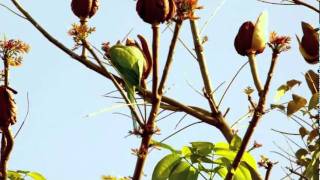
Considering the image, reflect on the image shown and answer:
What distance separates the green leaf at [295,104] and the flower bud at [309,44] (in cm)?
12

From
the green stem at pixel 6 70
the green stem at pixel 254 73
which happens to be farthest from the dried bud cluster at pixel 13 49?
the green stem at pixel 254 73

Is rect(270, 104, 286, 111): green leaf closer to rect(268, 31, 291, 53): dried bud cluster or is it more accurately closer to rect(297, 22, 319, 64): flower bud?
rect(297, 22, 319, 64): flower bud

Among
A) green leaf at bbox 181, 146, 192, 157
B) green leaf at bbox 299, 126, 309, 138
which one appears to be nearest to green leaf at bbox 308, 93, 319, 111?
green leaf at bbox 299, 126, 309, 138

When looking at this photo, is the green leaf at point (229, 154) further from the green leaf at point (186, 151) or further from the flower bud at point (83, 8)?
the flower bud at point (83, 8)

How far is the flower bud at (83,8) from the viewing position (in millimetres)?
1454

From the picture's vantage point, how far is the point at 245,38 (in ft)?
5.08

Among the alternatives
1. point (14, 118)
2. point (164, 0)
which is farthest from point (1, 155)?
point (164, 0)

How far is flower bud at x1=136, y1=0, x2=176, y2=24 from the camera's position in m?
1.20

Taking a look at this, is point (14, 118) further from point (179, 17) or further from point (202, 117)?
point (202, 117)

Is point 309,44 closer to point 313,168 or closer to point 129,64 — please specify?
point 313,168

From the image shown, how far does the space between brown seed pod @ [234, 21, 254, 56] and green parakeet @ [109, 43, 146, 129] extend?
12.5 inches

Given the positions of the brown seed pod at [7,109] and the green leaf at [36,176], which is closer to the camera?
the brown seed pod at [7,109]

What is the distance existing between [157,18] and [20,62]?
40 centimetres

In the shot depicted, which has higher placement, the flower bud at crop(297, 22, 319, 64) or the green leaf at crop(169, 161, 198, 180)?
the flower bud at crop(297, 22, 319, 64)
